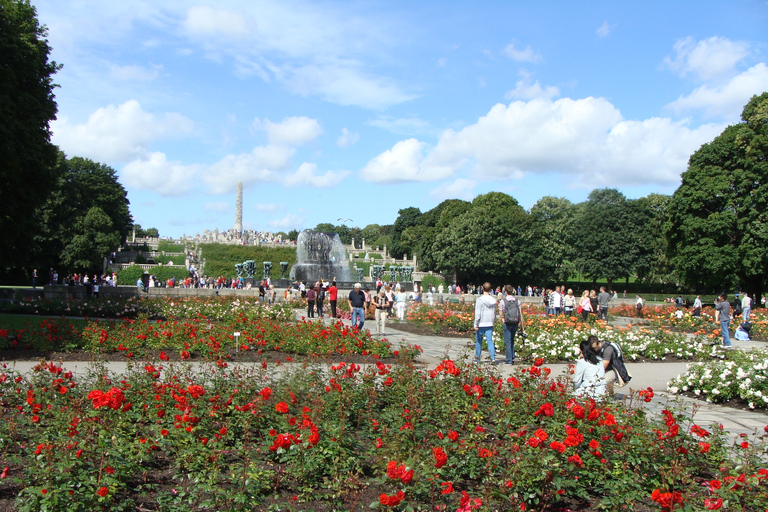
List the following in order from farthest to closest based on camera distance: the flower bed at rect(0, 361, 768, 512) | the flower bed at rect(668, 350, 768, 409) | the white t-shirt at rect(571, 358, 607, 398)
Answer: the flower bed at rect(668, 350, 768, 409) → the white t-shirt at rect(571, 358, 607, 398) → the flower bed at rect(0, 361, 768, 512)

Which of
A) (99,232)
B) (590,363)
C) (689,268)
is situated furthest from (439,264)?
(590,363)

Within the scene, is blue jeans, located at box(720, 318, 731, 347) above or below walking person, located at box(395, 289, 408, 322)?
below

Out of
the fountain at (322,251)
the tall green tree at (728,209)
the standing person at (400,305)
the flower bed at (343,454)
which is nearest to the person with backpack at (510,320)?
the flower bed at (343,454)

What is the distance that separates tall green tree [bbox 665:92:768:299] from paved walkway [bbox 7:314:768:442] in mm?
18841

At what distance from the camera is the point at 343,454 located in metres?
4.28

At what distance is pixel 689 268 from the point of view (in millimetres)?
35656

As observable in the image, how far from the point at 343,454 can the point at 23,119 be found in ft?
73.2

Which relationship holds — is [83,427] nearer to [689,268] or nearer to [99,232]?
[689,268]

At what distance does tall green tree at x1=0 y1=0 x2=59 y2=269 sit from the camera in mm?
19781

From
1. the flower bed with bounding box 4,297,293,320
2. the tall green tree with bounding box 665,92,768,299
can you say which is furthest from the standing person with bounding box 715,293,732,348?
the tall green tree with bounding box 665,92,768,299

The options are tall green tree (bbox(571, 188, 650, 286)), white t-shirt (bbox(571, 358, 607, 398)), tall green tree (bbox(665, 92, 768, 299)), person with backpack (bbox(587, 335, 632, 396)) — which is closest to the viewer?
white t-shirt (bbox(571, 358, 607, 398))

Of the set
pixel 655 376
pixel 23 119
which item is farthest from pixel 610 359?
pixel 23 119

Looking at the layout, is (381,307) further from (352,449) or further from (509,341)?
(352,449)

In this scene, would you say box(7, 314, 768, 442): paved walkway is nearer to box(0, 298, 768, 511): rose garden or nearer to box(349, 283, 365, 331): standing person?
box(0, 298, 768, 511): rose garden
